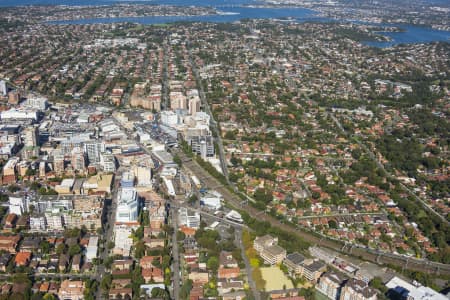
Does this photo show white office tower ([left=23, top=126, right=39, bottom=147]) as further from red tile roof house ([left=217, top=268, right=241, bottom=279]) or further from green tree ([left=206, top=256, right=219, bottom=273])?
red tile roof house ([left=217, top=268, right=241, bottom=279])

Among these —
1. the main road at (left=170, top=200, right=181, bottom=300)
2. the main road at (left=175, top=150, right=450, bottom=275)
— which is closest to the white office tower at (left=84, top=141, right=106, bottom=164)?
the main road at (left=170, top=200, right=181, bottom=300)

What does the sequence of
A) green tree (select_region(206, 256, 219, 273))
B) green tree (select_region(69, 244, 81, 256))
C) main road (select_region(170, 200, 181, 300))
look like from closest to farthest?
main road (select_region(170, 200, 181, 300)) → green tree (select_region(206, 256, 219, 273)) → green tree (select_region(69, 244, 81, 256))

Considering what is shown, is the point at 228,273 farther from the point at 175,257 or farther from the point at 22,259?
the point at 22,259

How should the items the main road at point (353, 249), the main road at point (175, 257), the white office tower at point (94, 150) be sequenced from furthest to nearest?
the white office tower at point (94, 150), the main road at point (353, 249), the main road at point (175, 257)

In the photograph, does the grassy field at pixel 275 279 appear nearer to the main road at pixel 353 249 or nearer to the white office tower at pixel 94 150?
the main road at pixel 353 249

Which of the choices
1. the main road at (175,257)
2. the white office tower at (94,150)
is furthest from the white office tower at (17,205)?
the main road at (175,257)

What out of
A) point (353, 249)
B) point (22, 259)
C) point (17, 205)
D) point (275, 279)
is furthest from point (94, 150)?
point (353, 249)

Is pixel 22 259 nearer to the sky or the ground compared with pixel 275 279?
nearer to the sky

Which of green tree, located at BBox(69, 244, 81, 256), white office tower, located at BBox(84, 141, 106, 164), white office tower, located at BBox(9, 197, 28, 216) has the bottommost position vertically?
green tree, located at BBox(69, 244, 81, 256)

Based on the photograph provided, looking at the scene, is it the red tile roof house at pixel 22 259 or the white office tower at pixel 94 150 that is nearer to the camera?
the red tile roof house at pixel 22 259

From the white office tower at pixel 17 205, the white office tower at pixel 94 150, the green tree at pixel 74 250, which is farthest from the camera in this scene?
the white office tower at pixel 94 150

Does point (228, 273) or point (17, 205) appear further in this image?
point (17, 205)

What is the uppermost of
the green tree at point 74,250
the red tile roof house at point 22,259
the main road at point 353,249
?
the green tree at point 74,250
